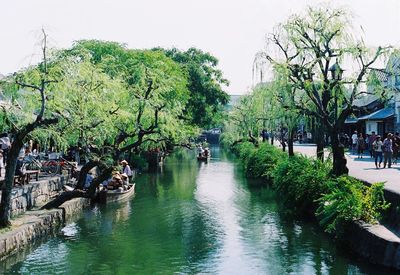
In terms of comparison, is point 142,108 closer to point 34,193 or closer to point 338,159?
point 34,193

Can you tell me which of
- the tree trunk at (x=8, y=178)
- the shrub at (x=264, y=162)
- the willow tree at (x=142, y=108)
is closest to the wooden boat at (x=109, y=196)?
the willow tree at (x=142, y=108)

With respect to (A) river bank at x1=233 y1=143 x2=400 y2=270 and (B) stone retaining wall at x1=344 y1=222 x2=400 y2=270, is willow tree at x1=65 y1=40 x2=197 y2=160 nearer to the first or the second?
(A) river bank at x1=233 y1=143 x2=400 y2=270

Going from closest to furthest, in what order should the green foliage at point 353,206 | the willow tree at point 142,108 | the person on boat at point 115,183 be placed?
the green foliage at point 353,206, the willow tree at point 142,108, the person on boat at point 115,183

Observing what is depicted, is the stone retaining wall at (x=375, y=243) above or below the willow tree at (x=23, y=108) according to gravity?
below

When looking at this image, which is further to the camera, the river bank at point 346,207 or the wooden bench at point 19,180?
the wooden bench at point 19,180

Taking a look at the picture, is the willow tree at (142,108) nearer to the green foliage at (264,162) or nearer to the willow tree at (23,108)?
the willow tree at (23,108)

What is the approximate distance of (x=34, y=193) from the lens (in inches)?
848

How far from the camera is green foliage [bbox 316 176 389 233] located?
50.6 feet

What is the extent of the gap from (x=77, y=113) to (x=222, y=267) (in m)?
7.41

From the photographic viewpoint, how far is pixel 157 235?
19047 mm

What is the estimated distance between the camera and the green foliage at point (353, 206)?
50.6 feet

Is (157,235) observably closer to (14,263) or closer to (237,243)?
(237,243)

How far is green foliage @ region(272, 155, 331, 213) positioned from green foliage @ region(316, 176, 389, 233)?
249 cm

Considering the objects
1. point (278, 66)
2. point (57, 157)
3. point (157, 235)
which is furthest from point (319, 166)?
point (57, 157)
